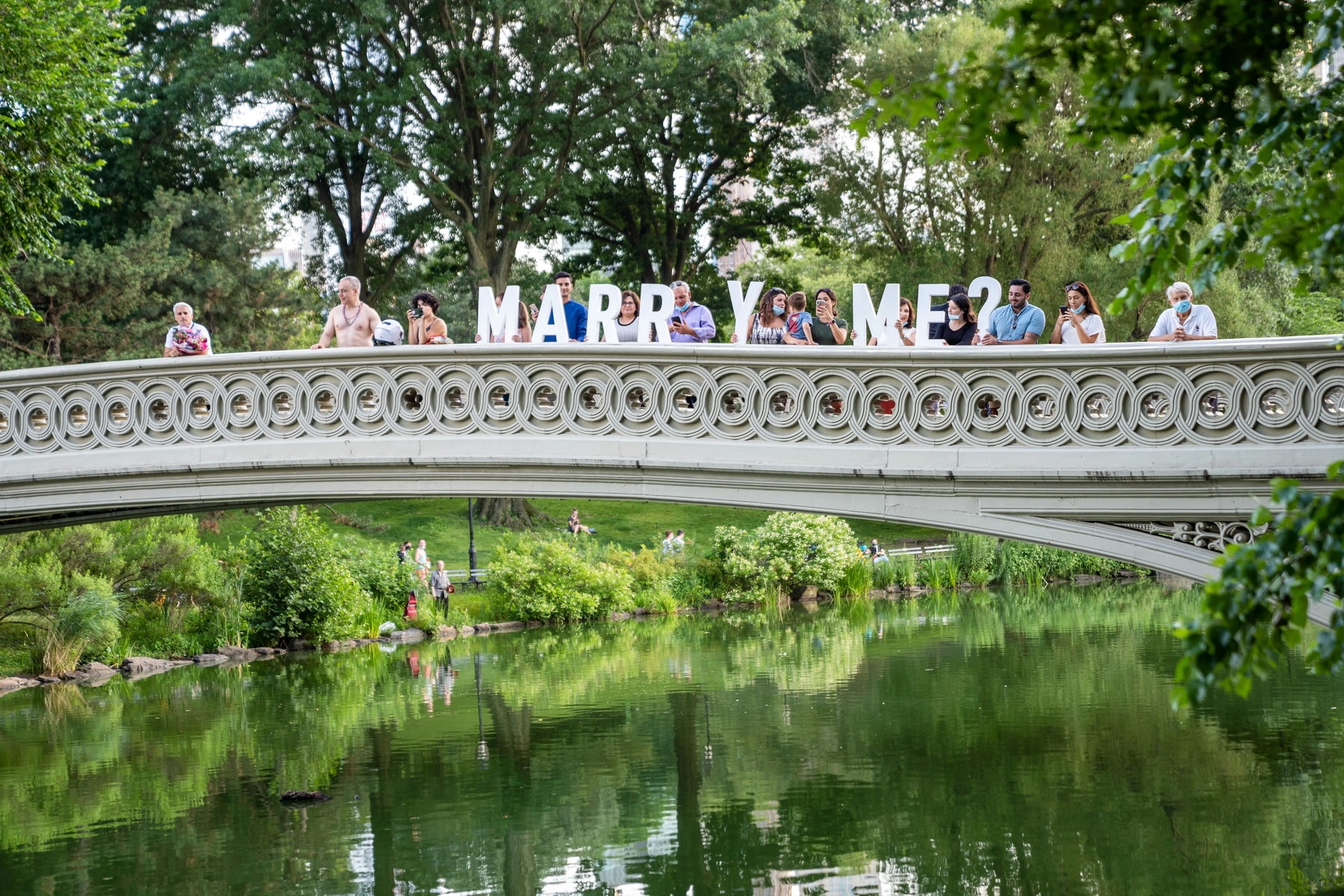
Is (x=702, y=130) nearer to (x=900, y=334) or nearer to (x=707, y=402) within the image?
(x=900, y=334)

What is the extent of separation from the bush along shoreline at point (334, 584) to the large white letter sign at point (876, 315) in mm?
12341

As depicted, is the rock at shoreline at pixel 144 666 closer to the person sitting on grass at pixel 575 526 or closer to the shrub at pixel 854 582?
the person sitting on grass at pixel 575 526

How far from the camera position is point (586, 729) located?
16.3 metres

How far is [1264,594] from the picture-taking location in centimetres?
428

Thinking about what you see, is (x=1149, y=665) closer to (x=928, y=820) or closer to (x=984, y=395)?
(x=928, y=820)

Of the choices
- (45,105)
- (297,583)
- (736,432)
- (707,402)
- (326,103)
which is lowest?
(297,583)

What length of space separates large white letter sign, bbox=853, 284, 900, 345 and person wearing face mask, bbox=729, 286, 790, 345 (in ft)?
2.21

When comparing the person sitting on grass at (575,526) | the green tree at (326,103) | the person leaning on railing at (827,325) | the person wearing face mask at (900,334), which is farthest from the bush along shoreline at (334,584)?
the person wearing face mask at (900,334)

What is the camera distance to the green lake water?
10477mm

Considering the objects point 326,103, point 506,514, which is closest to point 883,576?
point 506,514

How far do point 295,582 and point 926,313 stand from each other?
54.1 feet

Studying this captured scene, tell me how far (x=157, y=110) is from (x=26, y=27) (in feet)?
44.3

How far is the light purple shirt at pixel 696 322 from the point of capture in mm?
11383

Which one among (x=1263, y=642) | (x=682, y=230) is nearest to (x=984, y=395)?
(x=1263, y=642)
